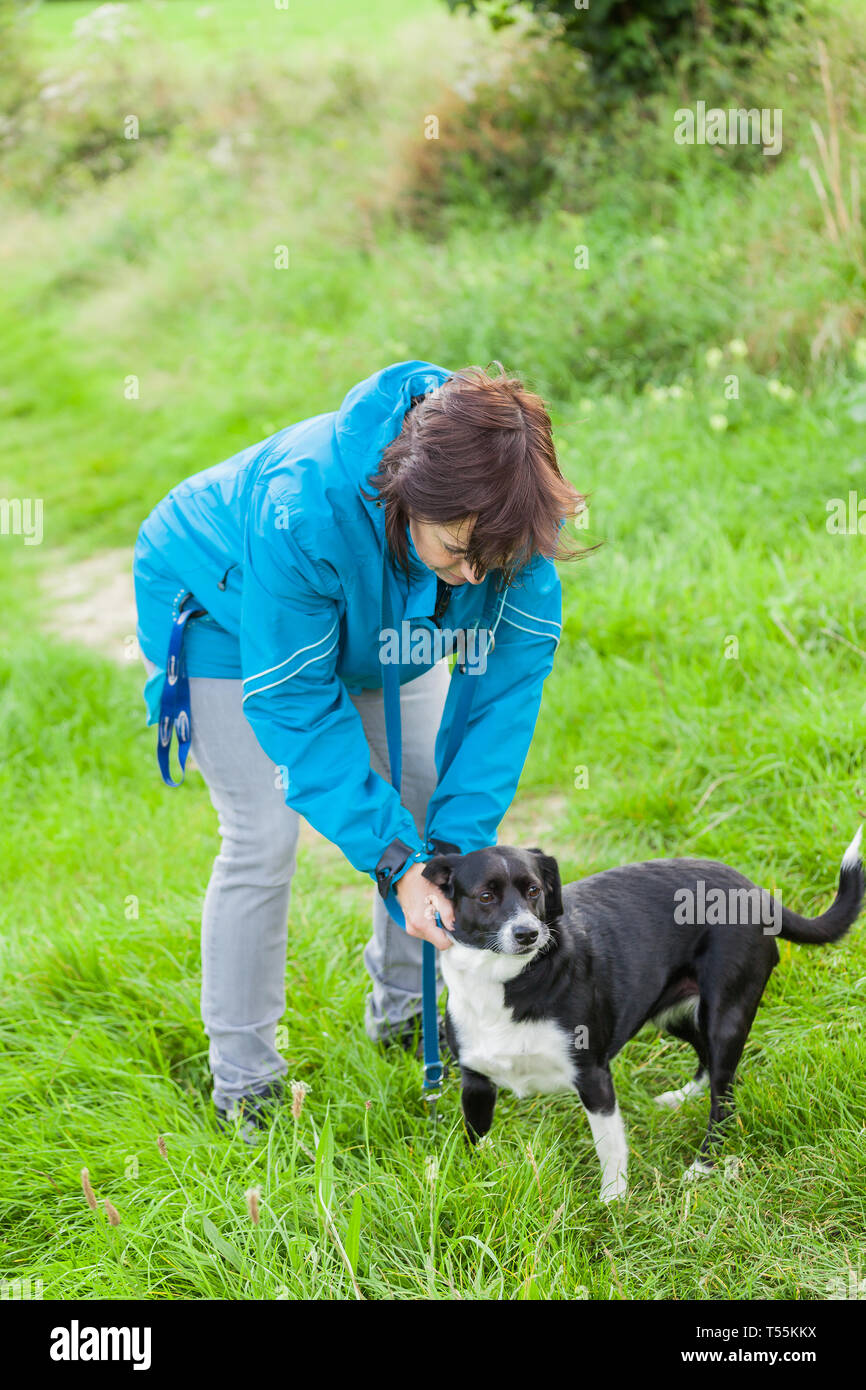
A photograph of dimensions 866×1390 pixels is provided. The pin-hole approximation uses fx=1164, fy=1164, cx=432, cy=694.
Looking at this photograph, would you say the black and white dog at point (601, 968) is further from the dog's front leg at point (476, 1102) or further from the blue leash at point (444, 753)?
the blue leash at point (444, 753)

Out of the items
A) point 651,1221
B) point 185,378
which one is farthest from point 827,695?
point 185,378

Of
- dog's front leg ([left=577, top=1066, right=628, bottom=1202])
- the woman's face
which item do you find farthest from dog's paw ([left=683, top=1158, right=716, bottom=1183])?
the woman's face

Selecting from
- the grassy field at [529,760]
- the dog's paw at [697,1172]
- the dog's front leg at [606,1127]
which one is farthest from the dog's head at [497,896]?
the dog's paw at [697,1172]

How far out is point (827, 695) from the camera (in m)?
3.59

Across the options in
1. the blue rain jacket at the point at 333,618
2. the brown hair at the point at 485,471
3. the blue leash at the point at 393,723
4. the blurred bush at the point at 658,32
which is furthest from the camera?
the blurred bush at the point at 658,32

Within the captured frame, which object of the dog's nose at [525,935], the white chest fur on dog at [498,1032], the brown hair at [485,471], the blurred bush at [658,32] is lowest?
the white chest fur on dog at [498,1032]

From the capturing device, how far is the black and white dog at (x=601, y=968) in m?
2.28

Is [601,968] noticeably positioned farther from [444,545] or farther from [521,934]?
[444,545]

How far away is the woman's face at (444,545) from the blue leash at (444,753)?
0.50 feet

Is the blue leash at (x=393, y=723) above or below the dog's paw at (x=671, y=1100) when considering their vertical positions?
above

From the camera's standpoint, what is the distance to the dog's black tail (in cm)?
247

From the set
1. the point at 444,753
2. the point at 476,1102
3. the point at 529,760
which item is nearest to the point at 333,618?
the point at 444,753

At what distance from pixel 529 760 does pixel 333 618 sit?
6.06 feet

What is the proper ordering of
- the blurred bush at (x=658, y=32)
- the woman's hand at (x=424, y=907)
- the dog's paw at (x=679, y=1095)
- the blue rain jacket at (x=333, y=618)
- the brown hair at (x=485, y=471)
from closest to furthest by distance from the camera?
the brown hair at (x=485, y=471), the blue rain jacket at (x=333, y=618), the woman's hand at (x=424, y=907), the dog's paw at (x=679, y=1095), the blurred bush at (x=658, y=32)
